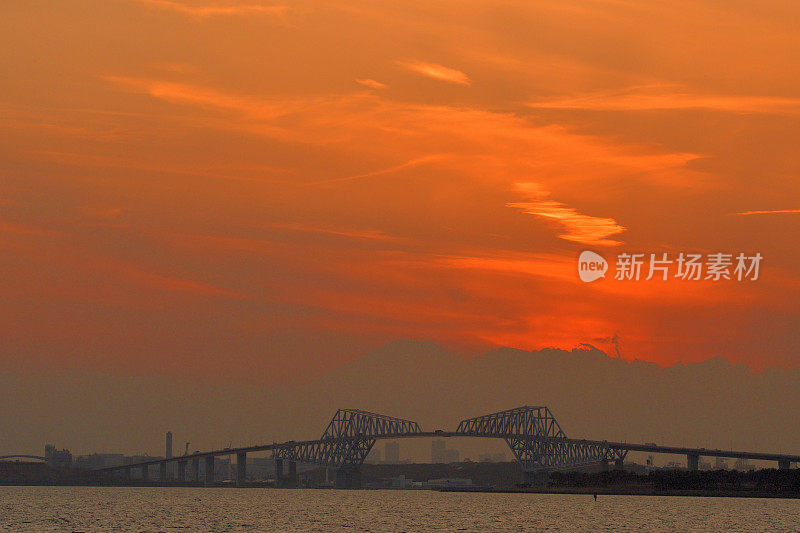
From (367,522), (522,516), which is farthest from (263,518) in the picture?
(522,516)

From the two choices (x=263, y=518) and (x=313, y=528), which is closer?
(x=313, y=528)

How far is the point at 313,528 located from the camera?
5133 inches

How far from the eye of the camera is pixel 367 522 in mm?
146000

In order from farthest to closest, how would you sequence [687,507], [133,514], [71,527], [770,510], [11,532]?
[687,507]
[770,510]
[133,514]
[71,527]
[11,532]

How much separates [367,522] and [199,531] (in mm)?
29018

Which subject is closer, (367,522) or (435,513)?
(367,522)

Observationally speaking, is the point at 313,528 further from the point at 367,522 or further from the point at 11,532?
the point at 11,532

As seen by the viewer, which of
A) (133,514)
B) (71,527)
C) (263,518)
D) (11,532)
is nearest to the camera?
(11,532)

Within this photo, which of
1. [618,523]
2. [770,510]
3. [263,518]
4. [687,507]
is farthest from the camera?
[687,507]

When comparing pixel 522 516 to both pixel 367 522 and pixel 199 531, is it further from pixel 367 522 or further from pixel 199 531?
pixel 199 531

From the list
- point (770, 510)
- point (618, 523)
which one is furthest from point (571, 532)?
point (770, 510)

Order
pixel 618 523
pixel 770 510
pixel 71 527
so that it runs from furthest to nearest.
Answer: pixel 770 510
pixel 618 523
pixel 71 527

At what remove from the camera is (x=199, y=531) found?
122812 mm

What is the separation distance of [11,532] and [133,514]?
47.9 m
